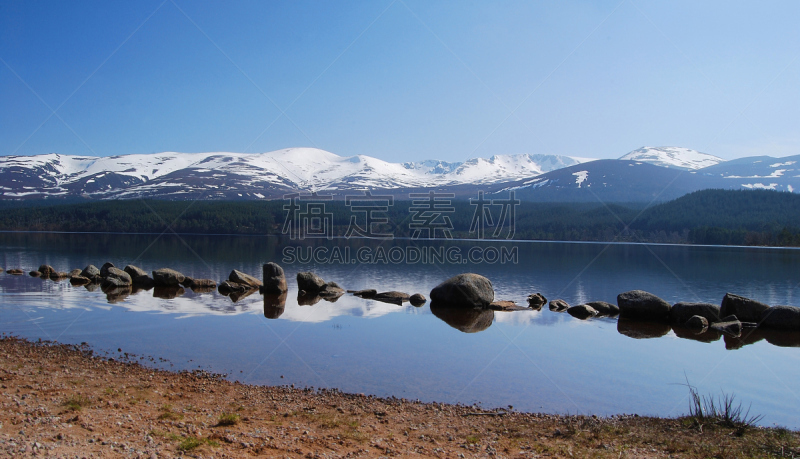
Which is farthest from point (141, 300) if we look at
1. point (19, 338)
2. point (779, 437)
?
point (779, 437)

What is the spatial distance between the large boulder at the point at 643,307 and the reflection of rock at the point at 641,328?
78 cm

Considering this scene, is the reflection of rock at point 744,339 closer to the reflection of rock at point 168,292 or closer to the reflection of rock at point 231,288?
the reflection of rock at point 231,288

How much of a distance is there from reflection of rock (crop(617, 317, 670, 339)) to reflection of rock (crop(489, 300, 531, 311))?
19.8ft

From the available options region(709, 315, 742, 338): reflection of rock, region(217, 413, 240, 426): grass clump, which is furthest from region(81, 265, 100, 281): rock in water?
region(709, 315, 742, 338): reflection of rock

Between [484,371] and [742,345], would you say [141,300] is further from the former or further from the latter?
[742,345]

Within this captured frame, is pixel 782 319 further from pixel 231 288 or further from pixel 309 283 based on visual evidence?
pixel 231 288

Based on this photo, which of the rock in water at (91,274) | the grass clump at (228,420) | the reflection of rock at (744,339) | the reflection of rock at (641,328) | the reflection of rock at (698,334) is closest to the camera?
the grass clump at (228,420)

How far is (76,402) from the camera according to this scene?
35.7ft

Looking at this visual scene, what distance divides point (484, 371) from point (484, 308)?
1493 cm

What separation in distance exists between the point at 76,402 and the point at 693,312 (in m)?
29.5


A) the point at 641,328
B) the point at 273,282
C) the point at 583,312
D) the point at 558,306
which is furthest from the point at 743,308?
the point at 273,282

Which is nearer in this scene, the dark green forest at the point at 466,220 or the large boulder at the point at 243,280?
the large boulder at the point at 243,280

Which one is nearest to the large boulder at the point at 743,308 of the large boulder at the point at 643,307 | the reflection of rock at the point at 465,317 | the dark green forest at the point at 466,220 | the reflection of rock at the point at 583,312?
the large boulder at the point at 643,307

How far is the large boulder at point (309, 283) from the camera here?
37.9m
